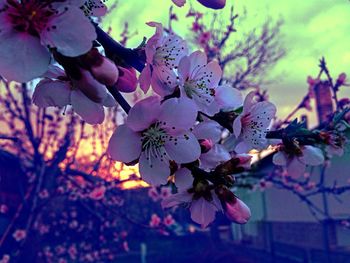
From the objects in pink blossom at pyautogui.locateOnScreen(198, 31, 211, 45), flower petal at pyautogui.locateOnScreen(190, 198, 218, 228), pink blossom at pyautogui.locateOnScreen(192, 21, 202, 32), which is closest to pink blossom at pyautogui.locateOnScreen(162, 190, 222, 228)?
flower petal at pyautogui.locateOnScreen(190, 198, 218, 228)

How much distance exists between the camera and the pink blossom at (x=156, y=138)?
0.70 metres

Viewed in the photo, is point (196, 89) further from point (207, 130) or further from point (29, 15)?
point (29, 15)

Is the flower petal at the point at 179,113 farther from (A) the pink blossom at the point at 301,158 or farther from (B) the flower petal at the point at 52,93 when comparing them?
(A) the pink blossom at the point at 301,158

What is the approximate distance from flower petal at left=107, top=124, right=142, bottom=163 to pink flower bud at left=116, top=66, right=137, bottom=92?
0.20 ft

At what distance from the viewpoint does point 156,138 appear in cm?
75

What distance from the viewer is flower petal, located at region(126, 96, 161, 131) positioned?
0.69 meters

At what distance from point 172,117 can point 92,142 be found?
24.5ft

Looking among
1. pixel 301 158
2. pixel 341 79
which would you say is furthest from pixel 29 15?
pixel 341 79

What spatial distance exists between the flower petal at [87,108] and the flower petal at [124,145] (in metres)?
0.07

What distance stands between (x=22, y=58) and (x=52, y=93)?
0.72 feet

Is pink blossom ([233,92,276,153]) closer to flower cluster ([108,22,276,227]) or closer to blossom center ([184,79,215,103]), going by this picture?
flower cluster ([108,22,276,227])

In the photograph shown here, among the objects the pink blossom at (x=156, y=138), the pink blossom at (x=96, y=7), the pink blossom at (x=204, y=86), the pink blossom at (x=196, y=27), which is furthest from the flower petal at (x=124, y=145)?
the pink blossom at (x=196, y=27)

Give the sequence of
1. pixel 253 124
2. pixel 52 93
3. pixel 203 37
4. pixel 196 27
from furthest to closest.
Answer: pixel 196 27, pixel 203 37, pixel 253 124, pixel 52 93

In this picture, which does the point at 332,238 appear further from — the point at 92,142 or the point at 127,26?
the point at 127,26
